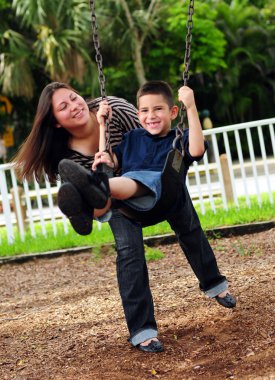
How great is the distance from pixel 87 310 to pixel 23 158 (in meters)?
1.52

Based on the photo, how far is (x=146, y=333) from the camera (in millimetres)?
4184

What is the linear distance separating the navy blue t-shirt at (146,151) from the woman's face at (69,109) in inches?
10.1

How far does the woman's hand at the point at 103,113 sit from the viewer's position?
415 centimetres

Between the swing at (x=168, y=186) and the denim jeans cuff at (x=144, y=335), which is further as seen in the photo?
the denim jeans cuff at (x=144, y=335)

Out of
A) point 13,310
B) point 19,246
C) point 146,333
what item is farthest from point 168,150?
point 19,246

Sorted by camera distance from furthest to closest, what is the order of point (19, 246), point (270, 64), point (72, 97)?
1. point (270, 64)
2. point (19, 246)
3. point (72, 97)

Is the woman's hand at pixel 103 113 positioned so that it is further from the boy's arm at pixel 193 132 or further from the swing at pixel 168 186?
the boy's arm at pixel 193 132

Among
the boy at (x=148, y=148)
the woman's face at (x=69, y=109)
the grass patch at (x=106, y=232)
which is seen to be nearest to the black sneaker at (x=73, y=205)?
the boy at (x=148, y=148)

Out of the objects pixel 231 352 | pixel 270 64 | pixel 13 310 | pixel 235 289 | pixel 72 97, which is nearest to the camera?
pixel 231 352

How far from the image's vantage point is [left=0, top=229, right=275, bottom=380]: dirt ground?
3.95 metres

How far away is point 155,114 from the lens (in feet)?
13.6

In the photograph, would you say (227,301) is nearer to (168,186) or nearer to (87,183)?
(168,186)

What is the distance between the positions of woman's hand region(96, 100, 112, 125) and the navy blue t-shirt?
0.15 m

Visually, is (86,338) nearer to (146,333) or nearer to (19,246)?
(146,333)
